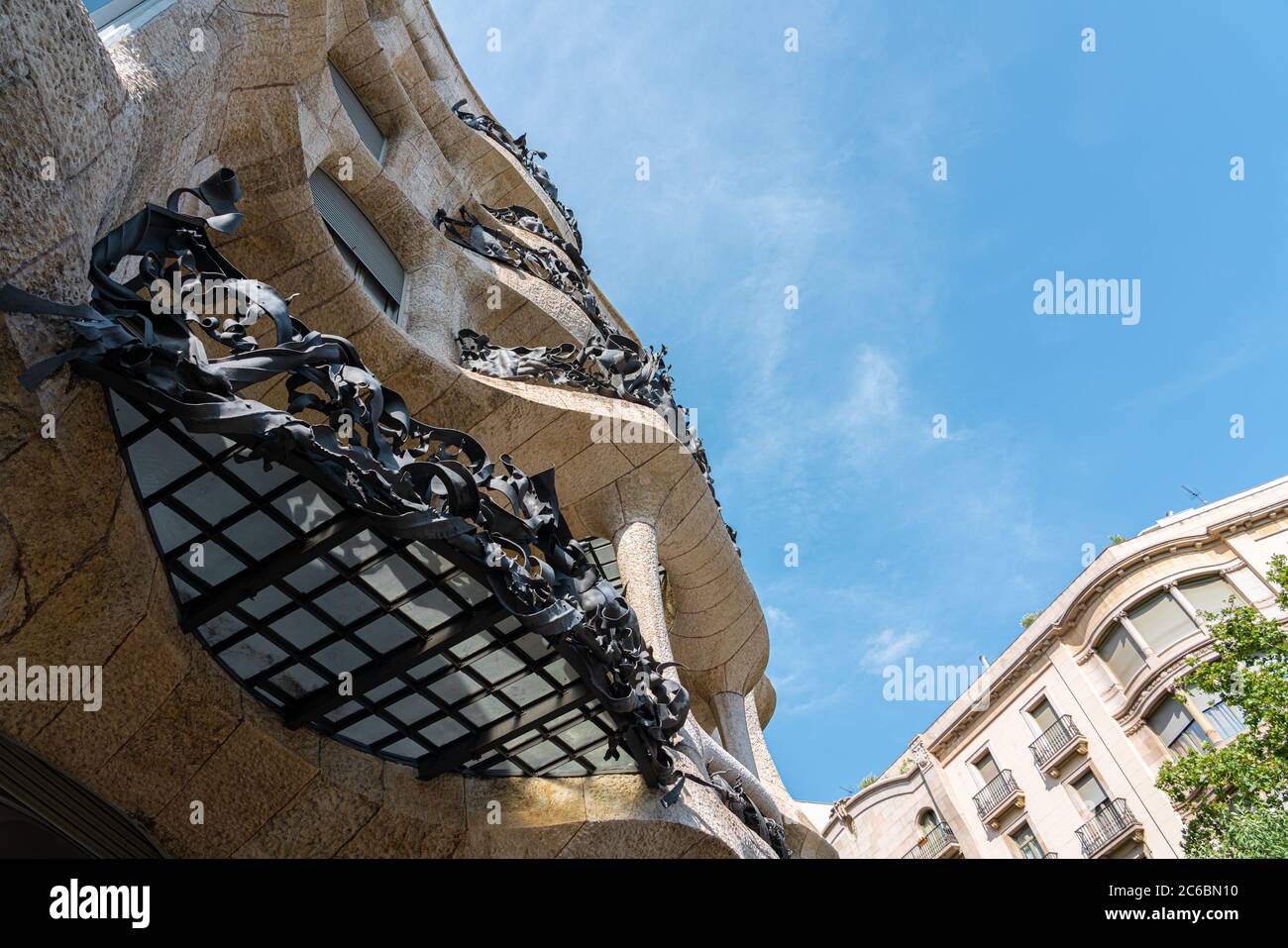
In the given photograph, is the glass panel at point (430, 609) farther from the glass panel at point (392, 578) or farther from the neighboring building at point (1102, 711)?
the neighboring building at point (1102, 711)

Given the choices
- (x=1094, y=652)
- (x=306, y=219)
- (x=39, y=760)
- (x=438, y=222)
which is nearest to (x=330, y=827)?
(x=39, y=760)

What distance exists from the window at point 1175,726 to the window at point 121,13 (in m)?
29.5

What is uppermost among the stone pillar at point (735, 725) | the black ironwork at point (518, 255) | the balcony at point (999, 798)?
the black ironwork at point (518, 255)

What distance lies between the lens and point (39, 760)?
7410 millimetres

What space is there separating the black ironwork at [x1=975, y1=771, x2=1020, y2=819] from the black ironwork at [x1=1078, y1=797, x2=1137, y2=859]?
3336 millimetres

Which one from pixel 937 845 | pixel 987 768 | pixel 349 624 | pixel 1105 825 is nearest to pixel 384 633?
pixel 349 624

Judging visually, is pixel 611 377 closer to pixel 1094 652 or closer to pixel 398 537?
pixel 398 537

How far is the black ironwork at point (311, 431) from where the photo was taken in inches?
224

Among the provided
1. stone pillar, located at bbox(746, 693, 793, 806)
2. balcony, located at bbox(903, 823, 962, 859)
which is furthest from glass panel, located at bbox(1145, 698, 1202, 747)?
stone pillar, located at bbox(746, 693, 793, 806)

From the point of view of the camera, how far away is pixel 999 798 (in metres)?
34.4

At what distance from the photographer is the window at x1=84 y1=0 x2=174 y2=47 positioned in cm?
744

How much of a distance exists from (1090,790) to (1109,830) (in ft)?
6.96

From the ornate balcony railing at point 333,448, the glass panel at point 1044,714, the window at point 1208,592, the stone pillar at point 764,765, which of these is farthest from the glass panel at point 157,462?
the glass panel at point 1044,714

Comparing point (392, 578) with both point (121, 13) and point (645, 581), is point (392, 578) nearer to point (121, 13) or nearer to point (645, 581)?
point (121, 13)
